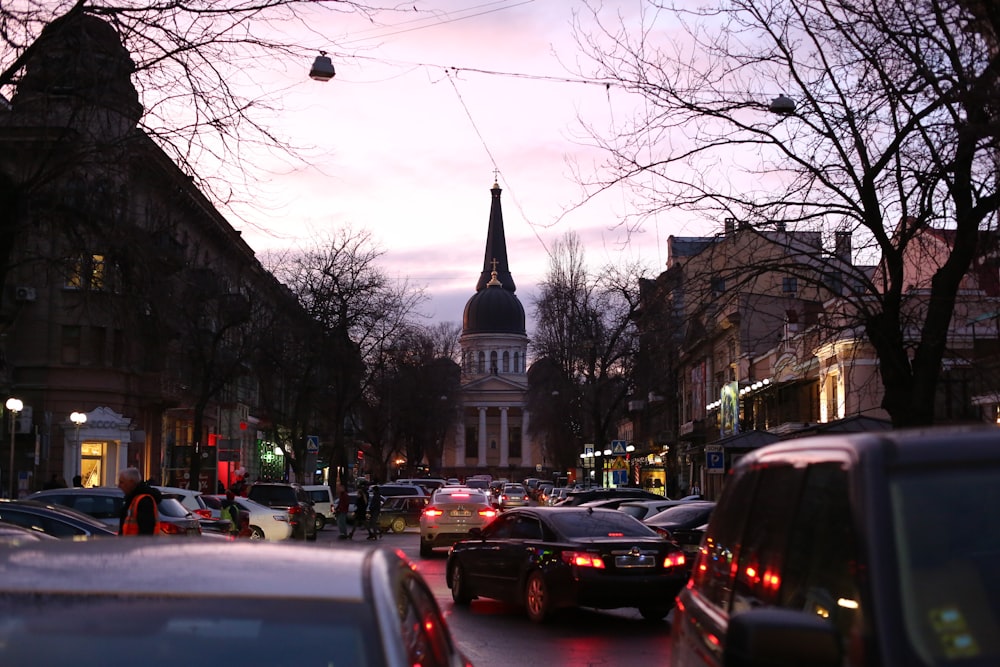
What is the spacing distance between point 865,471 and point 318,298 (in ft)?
168

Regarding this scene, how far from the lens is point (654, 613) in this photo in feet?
55.7

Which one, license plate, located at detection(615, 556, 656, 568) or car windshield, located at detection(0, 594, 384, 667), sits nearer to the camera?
car windshield, located at detection(0, 594, 384, 667)

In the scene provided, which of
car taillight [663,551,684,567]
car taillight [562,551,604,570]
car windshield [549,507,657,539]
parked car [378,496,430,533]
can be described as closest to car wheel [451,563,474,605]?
car windshield [549,507,657,539]

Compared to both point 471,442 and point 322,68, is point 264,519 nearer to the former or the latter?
point 322,68

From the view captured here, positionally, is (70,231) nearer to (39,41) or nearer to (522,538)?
(39,41)

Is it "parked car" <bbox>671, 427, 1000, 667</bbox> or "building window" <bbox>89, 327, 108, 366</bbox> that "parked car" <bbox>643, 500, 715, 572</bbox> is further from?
"building window" <bbox>89, 327, 108, 366</bbox>

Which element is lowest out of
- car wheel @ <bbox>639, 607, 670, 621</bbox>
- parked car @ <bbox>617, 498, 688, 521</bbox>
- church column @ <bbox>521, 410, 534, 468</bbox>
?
car wheel @ <bbox>639, 607, 670, 621</bbox>

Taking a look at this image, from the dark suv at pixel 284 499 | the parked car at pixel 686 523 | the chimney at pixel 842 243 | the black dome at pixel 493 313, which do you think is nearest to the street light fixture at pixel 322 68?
the chimney at pixel 842 243

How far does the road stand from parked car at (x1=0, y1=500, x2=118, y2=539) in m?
4.21

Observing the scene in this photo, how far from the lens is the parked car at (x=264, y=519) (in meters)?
31.8

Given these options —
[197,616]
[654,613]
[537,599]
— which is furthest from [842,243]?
[197,616]

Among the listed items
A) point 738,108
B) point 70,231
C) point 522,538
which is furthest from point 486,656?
point 738,108

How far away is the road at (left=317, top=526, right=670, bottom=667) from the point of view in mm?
13430

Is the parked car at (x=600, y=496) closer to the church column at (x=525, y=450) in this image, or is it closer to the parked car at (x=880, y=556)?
the parked car at (x=880, y=556)
